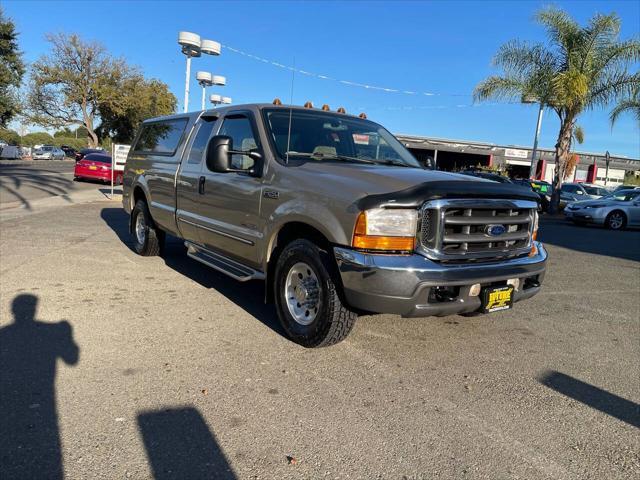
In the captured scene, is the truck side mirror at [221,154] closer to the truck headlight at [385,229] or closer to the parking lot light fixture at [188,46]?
the truck headlight at [385,229]

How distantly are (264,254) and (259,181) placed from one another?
2.15 ft

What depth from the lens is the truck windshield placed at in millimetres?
4656

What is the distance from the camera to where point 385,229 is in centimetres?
348

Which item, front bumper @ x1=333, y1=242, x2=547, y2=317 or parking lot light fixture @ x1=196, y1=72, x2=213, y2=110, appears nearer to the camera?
front bumper @ x1=333, y1=242, x2=547, y2=317

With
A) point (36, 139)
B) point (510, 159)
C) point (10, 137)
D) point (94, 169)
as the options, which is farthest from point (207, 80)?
point (36, 139)

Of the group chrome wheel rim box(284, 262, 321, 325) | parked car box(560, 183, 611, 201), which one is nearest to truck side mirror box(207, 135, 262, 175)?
chrome wheel rim box(284, 262, 321, 325)

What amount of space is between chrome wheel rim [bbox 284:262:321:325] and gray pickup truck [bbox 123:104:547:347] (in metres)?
0.01

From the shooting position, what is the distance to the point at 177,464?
8.27ft

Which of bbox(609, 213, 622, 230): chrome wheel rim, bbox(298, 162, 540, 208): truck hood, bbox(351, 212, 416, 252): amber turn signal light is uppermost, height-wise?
bbox(298, 162, 540, 208): truck hood

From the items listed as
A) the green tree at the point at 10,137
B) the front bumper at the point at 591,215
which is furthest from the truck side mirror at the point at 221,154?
the green tree at the point at 10,137

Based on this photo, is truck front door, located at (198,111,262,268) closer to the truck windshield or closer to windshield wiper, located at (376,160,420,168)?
the truck windshield

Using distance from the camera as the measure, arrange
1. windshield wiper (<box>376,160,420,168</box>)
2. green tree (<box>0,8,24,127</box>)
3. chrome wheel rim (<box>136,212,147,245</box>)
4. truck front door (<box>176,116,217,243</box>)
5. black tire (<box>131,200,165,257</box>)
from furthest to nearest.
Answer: green tree (<box>0,8,24,127</box>)
chrome wheel rim (<box>136,212,147,245</box>)
black tire (<box>131,200,165,257</box>)
truck front door (<box>176,116,217,243</box>)
windshield wiper (<box>376,160,420,168</box>)

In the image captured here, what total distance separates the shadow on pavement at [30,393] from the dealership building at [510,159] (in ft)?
121

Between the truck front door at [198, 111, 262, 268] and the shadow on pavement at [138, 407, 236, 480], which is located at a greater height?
the truck front door at [198, 111, 262, 268]
